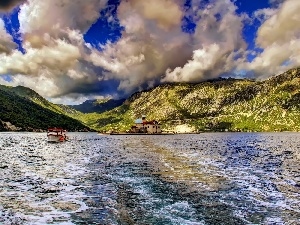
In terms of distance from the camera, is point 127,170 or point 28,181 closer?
point 28,181

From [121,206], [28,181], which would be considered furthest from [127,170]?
[121,206]

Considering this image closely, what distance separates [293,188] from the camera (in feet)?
113

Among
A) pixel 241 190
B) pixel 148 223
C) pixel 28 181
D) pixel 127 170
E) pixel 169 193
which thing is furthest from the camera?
pixel 127 170

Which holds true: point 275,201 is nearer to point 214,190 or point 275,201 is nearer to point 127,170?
point 214,190

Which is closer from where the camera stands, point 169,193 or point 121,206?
point 121,206

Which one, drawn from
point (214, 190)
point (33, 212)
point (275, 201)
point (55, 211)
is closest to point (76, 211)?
point (55, 211)

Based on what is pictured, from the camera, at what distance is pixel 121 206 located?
25.4 m

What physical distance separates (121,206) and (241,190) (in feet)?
45.1

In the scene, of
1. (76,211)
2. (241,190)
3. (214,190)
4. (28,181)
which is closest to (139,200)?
(76,211)

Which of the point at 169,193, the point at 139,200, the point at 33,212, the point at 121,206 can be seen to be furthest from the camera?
the point at 169,193

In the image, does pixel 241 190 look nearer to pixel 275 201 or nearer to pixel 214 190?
pixel 214 190

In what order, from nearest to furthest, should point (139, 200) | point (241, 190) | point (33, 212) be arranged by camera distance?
point (33, 212) < point (139, 200) < point (241, 190)

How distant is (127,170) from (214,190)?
1792cm

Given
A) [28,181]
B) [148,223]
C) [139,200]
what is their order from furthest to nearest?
1. [28,181]
2. [139,200]
3. [148,223]
